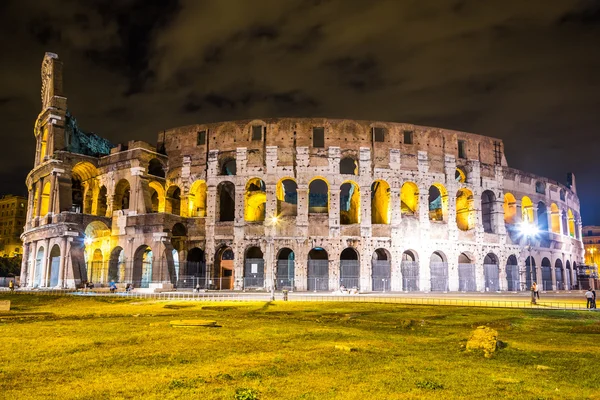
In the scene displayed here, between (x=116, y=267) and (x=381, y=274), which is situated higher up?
(x=116, y=267)

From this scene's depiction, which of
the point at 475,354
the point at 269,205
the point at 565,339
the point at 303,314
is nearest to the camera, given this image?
the point at 475,354

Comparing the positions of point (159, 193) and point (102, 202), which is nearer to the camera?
point (159, 193)

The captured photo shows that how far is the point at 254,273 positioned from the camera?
33.5 m

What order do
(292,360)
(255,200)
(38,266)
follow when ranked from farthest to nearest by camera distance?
(38,266) < (255,200) < (292,360)

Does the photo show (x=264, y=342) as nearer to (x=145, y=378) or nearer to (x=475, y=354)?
(x=145, y=378)

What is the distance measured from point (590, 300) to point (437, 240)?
16.2m

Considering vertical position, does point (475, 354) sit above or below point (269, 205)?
below

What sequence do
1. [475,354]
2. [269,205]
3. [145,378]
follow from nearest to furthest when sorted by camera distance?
[145,378]
[475,354]
[269,205]

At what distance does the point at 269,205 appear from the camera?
111 feet

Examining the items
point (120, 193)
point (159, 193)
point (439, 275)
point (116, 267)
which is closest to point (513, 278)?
point (439, 275)

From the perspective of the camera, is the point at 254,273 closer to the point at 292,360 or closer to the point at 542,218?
the point at 292,360

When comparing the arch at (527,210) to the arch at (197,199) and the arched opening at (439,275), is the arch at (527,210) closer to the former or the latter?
the arched opening at (439,275)

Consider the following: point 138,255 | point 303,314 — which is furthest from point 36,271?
point 303,314

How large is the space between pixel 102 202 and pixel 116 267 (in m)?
6.69
